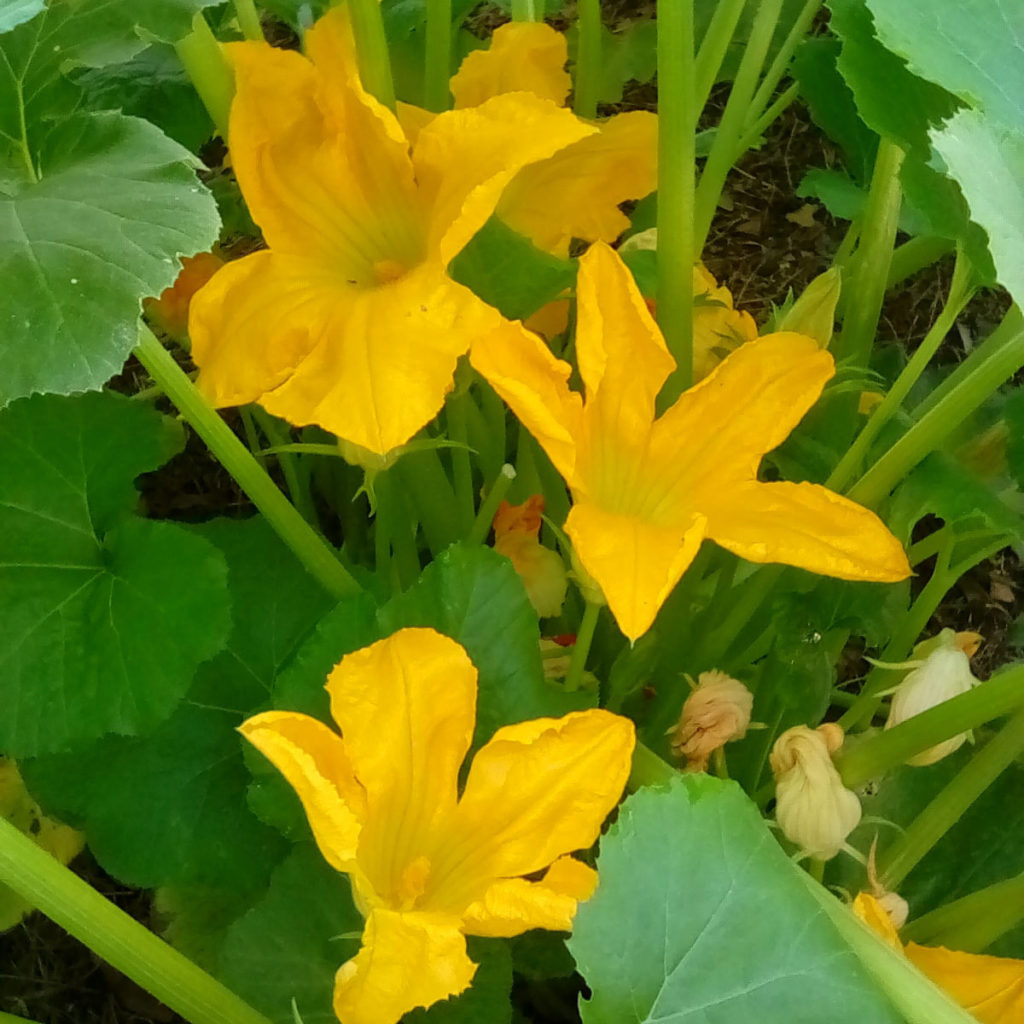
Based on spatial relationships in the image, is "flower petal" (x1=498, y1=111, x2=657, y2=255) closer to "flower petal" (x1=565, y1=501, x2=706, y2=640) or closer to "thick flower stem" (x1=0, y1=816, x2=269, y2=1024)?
"flower petal" (x1=565, y1=501, x2=706, y2=640)

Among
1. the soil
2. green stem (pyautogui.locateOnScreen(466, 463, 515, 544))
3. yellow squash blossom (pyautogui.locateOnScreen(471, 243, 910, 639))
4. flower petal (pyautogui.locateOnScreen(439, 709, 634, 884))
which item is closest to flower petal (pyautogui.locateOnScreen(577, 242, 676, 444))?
yellow squash blossom (pyautogui.locateOnScreen(471, 243, 910, 639))

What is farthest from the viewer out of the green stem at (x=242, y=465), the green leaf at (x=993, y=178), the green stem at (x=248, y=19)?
the green stem at (x=248, y=19)

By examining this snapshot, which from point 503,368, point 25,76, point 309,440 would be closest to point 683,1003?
point 503,368

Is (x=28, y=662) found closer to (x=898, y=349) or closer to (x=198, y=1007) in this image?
(x=198, y=1007)

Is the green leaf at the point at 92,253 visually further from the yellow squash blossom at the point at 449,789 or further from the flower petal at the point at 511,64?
the flower petal at the point at 511,64

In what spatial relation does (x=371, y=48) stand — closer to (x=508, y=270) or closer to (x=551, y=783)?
(x=508, y=270)

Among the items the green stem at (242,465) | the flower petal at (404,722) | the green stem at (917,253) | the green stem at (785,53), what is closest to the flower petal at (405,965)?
the flower petal at (404,722)
